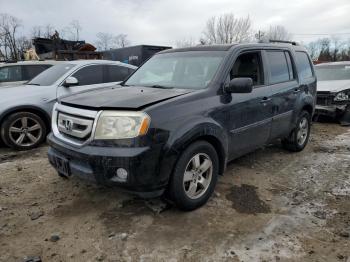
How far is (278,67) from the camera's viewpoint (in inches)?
186

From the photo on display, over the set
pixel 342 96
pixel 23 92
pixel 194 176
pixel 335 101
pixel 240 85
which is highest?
pixel 240 85

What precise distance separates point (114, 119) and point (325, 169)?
11.4ft

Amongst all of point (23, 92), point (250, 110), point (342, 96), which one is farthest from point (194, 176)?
point (342, 96)

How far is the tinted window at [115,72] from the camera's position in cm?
689

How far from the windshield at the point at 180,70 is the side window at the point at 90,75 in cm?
229

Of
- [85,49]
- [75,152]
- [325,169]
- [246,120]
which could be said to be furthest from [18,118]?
[85,49]

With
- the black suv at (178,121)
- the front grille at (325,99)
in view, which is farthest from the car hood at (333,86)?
the black suv at (178,121)

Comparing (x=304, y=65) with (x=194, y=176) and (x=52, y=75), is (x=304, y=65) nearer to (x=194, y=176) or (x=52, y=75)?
(x=194, y=176)

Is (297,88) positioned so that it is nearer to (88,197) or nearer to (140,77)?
(140,77)

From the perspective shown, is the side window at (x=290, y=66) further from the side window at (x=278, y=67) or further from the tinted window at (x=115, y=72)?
the tinted window at (x=115, y=72)

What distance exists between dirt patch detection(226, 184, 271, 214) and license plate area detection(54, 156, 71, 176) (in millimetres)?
1867

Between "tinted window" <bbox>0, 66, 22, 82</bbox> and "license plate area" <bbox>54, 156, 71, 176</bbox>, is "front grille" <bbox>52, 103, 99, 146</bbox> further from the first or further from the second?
"tinted window" <bbox>0, 66, 22, 82</bbox>

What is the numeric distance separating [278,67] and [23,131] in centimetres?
452

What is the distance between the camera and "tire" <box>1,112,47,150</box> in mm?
5496
